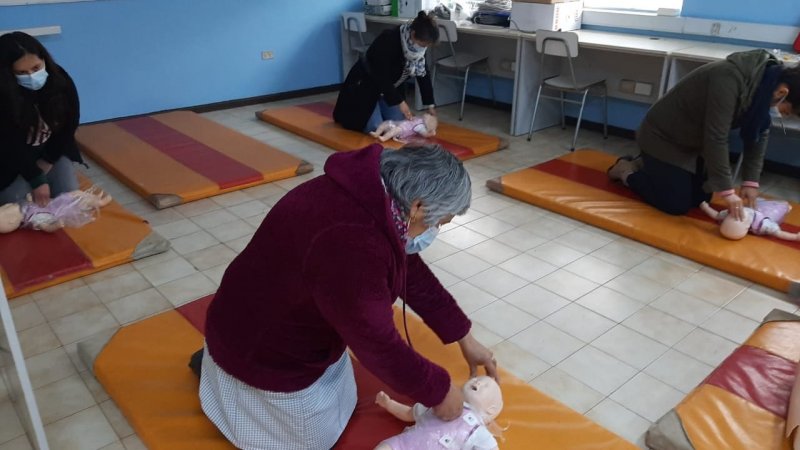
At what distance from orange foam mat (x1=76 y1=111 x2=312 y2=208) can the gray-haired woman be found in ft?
7.59

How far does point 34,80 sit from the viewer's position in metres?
2.96

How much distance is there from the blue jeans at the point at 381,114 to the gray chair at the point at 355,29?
3.91 ft

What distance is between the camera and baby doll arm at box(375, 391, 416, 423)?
6.04ft

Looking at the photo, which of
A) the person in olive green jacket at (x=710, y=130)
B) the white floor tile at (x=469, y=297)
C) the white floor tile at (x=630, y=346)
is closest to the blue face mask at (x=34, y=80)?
the white floor tile at (x=469, y=297)

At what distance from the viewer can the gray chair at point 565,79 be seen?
4.43m

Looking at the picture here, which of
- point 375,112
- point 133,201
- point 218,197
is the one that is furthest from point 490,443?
point 375,112

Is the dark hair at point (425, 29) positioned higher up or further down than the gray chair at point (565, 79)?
higher up

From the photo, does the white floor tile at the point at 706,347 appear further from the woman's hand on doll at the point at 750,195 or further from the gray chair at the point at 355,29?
the gray chair at the point at 355,29

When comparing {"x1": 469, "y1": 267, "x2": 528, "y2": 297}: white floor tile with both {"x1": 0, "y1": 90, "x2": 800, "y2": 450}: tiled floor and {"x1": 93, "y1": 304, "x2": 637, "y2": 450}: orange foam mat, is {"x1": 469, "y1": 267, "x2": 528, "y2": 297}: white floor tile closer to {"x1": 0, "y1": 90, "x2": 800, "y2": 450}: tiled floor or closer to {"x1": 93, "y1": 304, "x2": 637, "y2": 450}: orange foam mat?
{"x1": 0, "y1": 90, "x2": 800, "y2": 450}: tiled floor

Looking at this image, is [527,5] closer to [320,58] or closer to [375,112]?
[375,112]

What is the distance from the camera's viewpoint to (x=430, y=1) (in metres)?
5.93

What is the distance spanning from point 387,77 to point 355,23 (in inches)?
70.3

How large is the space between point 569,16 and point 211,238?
3397 millimetres

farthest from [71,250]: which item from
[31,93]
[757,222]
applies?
[757,222]
